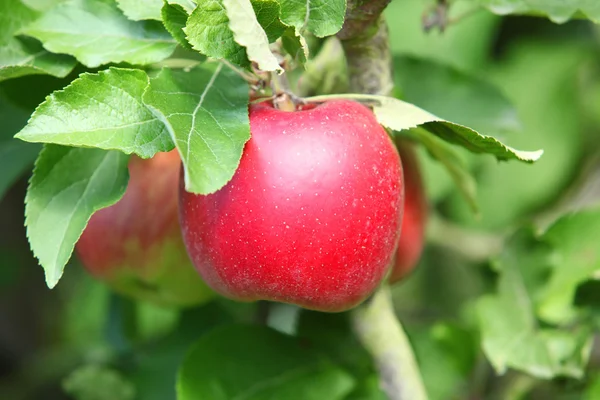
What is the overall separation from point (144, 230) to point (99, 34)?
216 mm

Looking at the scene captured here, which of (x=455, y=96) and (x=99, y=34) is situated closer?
(x=99, y=34)

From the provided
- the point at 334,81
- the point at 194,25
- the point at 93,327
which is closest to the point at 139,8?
the point at 194,25

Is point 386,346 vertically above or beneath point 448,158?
beneath

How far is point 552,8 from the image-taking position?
624 mm

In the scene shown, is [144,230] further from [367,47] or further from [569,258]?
[569,258]

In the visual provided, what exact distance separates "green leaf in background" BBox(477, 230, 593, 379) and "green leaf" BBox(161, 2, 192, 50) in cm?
43

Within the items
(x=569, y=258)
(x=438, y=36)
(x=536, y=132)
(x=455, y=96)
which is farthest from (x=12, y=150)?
(x=536, y=132)

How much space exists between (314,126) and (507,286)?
1.27ft

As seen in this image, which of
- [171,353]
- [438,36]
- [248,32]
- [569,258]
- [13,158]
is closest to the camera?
[248,32]

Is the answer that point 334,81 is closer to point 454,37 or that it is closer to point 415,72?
point 415,72

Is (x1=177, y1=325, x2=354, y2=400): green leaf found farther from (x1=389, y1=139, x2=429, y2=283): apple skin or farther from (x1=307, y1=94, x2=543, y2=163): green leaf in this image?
(x1=307, y1=94, x2=543, y2=163): green leaf

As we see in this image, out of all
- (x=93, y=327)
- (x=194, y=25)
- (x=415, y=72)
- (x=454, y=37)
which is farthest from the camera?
(x=93, y=327)

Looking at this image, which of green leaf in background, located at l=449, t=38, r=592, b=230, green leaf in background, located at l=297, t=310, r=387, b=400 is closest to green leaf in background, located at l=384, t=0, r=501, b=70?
green leaf in background, located at l=449, t=38, r=592, b=230

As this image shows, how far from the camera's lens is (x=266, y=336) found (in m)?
0.71
